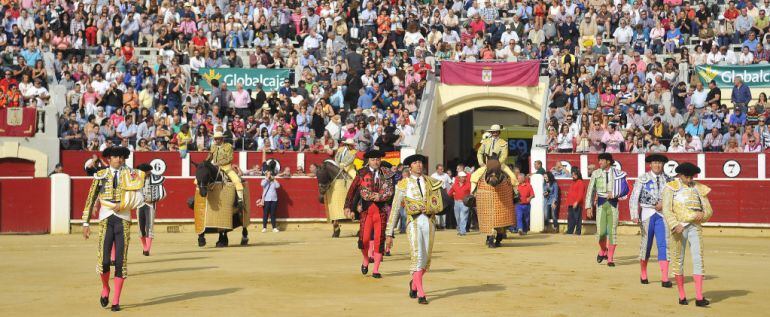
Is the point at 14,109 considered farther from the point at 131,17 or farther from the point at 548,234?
the point at 548,234

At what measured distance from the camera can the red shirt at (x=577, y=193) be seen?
2335 centimetres

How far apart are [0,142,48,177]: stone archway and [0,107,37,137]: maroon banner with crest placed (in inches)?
9.5

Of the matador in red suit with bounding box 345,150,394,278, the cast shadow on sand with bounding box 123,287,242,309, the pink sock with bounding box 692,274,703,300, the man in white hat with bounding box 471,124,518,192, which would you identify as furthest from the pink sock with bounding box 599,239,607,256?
the cast shadow on sand with bounding box 123,287,242,309

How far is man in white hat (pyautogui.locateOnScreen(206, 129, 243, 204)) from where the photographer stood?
1908 centimetres

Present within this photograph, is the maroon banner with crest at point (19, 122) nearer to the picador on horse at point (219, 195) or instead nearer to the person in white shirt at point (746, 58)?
the picador on horse at point (219, 195)

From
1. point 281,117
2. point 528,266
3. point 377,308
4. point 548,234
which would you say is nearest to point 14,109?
point 281,117

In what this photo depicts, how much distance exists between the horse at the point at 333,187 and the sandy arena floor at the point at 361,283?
2.13 m

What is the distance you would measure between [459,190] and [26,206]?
8.52 meters

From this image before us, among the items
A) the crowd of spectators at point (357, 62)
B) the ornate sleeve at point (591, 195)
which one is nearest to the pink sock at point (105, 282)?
the ornate sleeve at point (591, 195)

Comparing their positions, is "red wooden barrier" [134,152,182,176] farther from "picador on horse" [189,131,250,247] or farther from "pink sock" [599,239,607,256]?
"pink sock" [599,239,607,256]

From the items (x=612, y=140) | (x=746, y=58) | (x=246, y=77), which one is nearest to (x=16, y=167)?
(x=246, y=77)

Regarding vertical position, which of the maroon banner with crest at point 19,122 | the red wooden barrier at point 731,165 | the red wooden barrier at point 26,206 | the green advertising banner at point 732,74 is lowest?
the red wooden barrier at point 26,206

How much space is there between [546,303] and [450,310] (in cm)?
112

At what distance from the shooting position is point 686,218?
1247 cm
